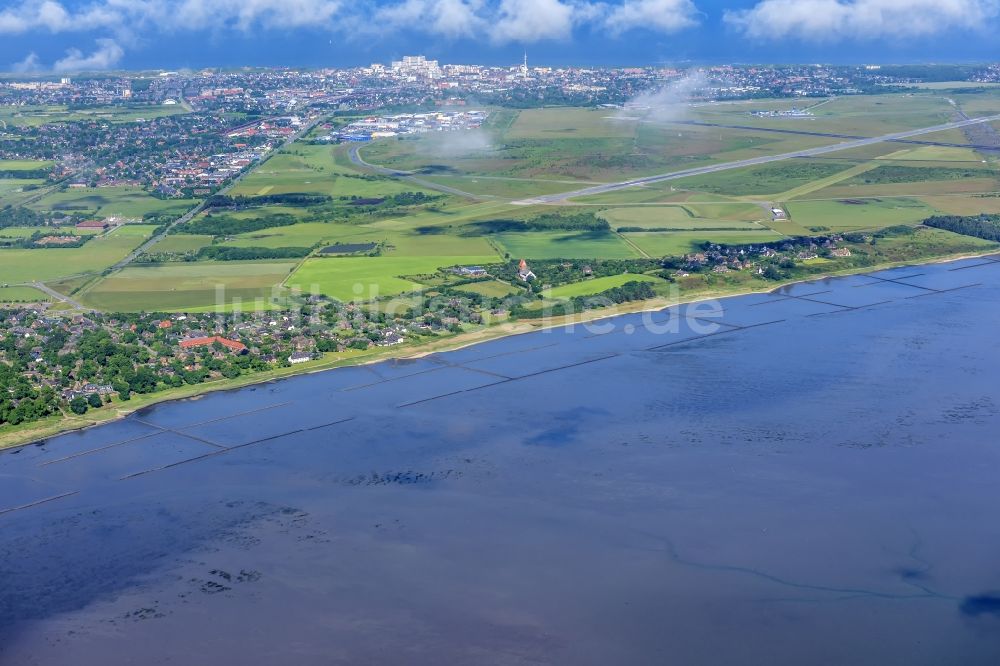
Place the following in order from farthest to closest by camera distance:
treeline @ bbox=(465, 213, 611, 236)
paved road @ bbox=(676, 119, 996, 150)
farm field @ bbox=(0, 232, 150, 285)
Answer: paved road @ bbox=(676, 119, 996, 150)
treeline @ bbox=(465, 213, 611, 236)
farm field @ bbox=(0, 232, 150, 285)

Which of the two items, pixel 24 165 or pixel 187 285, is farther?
pixel 24 165

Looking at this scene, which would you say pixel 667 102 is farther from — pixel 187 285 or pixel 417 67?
pixel 187 285

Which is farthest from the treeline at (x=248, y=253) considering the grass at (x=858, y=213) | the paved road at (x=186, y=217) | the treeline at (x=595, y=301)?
the grass at (x=858, y=213)

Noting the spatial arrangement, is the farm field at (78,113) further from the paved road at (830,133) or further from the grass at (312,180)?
the paved road at (830,133)

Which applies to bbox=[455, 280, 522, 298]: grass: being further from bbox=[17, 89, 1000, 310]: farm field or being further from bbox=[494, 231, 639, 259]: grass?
bbox=[494, 231, 639, 259]: grass

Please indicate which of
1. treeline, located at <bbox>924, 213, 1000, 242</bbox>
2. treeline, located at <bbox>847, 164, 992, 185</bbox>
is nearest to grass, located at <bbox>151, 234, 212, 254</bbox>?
treeline, located at <bbox>924, 213, 1000, 242</bbox>

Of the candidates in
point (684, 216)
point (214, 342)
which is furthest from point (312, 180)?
point (214, 342)
